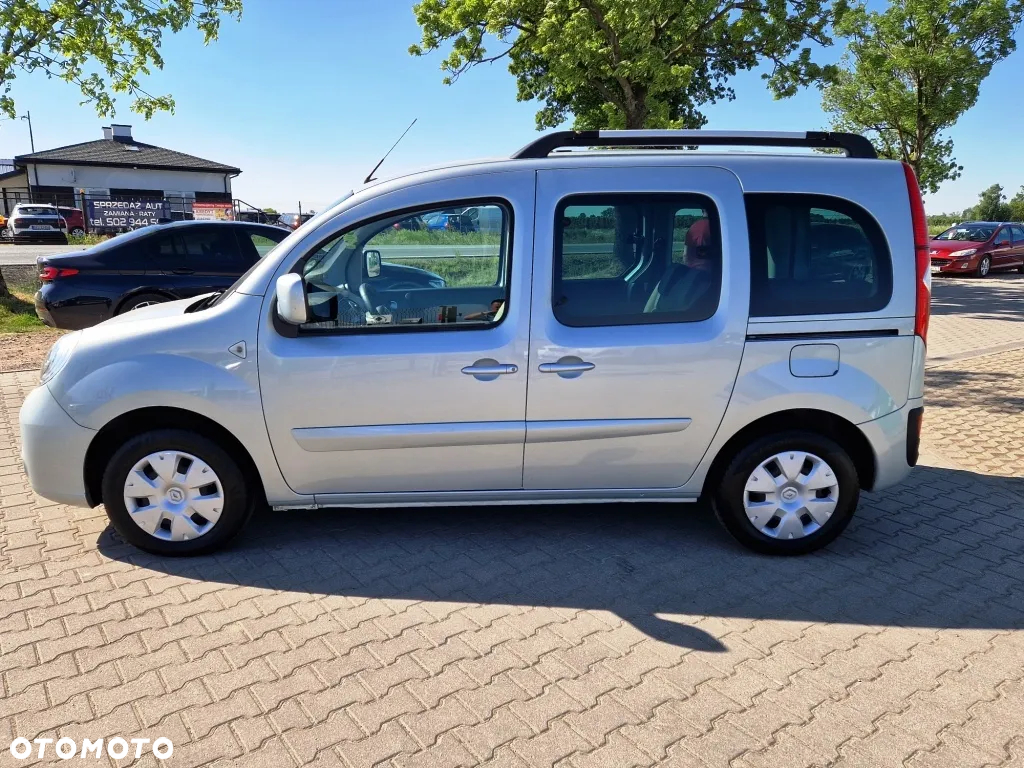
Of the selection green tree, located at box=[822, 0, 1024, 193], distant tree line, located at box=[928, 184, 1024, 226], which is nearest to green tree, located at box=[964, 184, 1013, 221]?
distant tree line, located at box=[928, 184, 1024, 226]

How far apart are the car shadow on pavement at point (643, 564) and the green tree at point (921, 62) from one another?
836 inches

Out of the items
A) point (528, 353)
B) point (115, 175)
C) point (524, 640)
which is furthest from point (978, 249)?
point (115, 175)

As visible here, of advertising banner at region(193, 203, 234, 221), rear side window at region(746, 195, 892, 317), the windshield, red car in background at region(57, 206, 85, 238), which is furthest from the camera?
red car in background at region(57, 206, 85, 238)

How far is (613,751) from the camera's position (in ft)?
8.38

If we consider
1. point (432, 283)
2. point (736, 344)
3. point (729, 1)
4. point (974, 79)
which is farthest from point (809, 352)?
point (974, 79)

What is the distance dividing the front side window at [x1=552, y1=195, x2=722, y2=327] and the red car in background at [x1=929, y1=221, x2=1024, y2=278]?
20.8 metres

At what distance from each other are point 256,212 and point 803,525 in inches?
1416

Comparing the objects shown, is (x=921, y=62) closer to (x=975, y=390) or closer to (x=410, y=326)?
(x=975, y=390)

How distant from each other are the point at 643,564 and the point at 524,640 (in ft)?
3.07

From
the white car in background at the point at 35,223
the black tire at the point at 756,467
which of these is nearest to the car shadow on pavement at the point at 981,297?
the black tire at the point at 756,467

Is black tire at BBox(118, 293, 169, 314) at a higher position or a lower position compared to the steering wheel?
lower

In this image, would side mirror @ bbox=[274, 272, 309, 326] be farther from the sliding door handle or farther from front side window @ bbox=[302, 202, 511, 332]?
the sliding door handle

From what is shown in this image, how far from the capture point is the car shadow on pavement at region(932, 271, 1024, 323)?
14.2 meters

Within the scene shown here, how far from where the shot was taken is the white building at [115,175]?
42.8 meters
